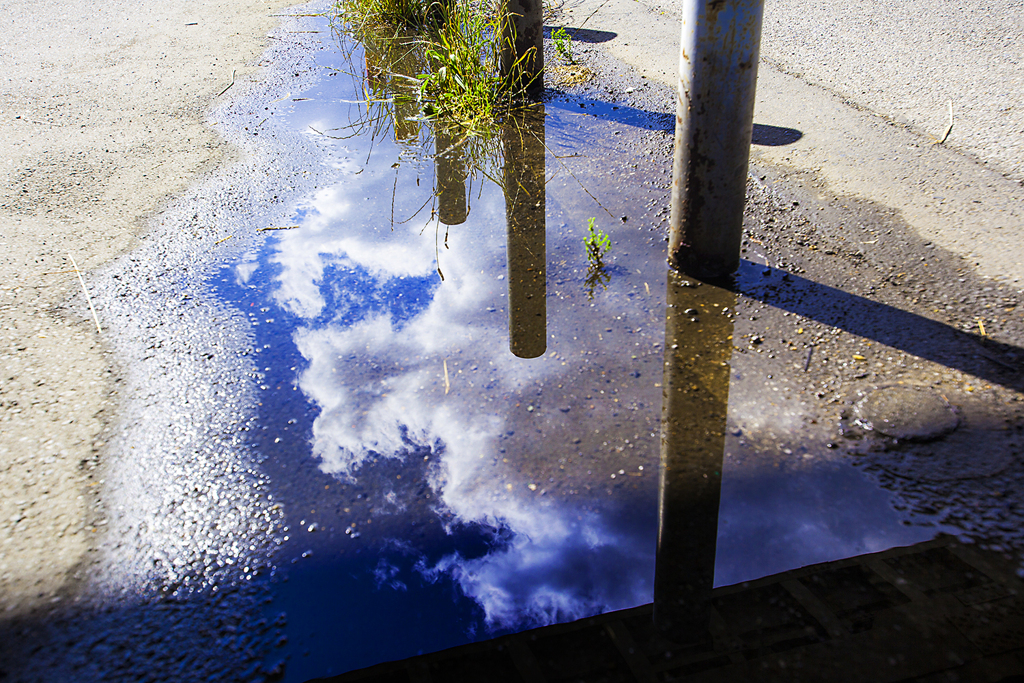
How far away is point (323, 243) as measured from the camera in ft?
10.7

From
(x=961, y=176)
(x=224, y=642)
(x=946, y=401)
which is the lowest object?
(x=224, y=642)

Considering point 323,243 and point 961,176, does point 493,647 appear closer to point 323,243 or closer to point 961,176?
point 323,243

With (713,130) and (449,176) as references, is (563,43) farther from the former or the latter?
(713,130)

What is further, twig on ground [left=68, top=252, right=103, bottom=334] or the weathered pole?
the weathered pole

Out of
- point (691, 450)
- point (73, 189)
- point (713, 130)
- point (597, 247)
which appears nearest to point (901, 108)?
point (713, 130)

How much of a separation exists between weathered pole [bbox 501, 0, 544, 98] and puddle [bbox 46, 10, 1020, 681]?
59.5 inches

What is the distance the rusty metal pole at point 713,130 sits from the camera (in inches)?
94.0

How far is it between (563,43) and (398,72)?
1.35 m

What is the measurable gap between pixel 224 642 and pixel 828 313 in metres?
2.27

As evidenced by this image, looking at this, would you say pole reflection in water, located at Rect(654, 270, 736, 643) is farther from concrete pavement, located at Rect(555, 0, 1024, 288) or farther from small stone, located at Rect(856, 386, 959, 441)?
concrete pavement, located at Rect(555, 0, 1024, 288)

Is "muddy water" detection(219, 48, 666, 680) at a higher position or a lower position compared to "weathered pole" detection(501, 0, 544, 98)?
lower

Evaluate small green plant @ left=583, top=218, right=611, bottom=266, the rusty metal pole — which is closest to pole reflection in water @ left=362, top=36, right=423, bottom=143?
small green plant @ left=583, top=218, right=611, bottom=266

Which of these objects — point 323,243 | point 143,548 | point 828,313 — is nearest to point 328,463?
point 143,548

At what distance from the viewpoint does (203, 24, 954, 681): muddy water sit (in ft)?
5.66
